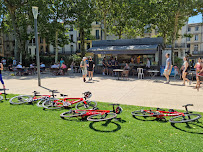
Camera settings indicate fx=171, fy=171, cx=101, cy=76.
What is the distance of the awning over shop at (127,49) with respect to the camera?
50.1 feet

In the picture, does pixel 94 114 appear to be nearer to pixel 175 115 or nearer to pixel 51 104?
pixel 51 104

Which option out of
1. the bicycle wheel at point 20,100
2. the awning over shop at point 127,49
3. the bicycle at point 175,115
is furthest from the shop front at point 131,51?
the bicycle wheel at point 20,100

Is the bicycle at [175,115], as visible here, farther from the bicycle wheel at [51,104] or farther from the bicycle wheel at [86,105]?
the bicycle wheel at [51,104]

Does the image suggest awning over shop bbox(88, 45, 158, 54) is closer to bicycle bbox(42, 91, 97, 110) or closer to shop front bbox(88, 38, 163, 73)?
shop front bbox(88, 38, 163, 73)

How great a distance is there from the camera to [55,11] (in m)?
23.9

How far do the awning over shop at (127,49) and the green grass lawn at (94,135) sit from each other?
11597mm

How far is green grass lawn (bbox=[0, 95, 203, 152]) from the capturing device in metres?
3.15

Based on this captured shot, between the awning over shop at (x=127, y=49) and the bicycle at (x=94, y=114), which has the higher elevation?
the awning over shop at (x=127, y=49)

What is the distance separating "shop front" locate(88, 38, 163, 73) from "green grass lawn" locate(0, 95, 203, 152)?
11974mm

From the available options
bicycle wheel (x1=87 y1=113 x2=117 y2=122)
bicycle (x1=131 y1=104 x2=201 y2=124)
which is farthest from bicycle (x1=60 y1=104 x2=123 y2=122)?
bicycle (x1=131 y1=104 x2=201 y2=124)

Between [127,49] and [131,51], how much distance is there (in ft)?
1.39

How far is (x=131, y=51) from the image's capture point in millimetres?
16219

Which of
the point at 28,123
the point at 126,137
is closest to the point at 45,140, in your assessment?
the point at 28,123

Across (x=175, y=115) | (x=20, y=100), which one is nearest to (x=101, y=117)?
(x=175, y=115)
